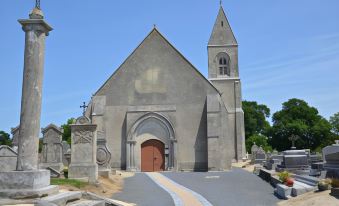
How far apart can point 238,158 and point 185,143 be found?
1156cm

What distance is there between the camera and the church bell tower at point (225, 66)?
129 ft

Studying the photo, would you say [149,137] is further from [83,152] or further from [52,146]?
[83,152]

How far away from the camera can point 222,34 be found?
44.7 metres

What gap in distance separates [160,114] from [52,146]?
9.77 metres

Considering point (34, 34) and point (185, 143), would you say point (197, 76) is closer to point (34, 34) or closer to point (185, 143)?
point (185, 143)

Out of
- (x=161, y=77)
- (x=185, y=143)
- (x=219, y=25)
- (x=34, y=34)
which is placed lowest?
(x=185, y=143)

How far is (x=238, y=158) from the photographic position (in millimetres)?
37062

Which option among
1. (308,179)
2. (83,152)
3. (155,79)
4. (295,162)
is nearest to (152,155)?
(155,79)

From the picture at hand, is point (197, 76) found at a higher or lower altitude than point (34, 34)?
higher

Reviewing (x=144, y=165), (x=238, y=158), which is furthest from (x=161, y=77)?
(x=238, y=158)

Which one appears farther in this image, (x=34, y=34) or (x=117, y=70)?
(x=117, y=70)

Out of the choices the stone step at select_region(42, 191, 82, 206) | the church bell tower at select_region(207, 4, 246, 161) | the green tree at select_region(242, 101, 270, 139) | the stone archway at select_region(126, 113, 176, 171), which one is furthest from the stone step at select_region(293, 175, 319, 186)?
the green tree at select_region(242, 101, 270, 139)

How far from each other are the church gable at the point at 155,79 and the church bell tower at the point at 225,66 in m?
10.8

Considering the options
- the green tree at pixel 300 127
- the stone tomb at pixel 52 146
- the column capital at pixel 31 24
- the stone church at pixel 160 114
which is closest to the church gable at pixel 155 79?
the stone church at pixel 160 114
